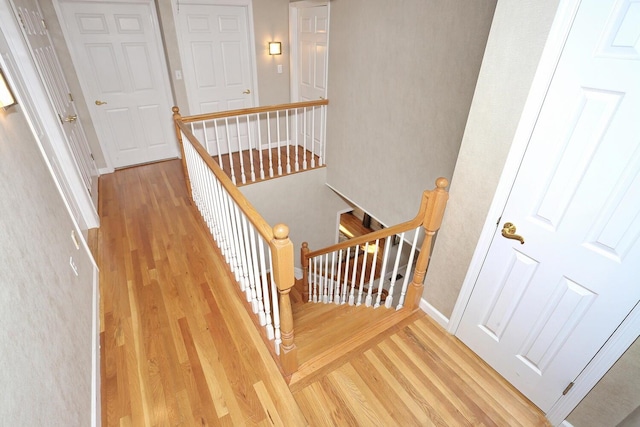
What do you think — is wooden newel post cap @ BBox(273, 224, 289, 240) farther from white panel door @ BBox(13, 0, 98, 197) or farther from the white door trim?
white panel door @ BBox(13, 0, 98, 197)

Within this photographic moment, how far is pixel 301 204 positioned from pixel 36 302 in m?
3.41

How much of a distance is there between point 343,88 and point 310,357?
300cm

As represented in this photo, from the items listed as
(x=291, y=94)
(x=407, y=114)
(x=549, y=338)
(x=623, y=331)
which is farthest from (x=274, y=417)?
(x=291, y=94)

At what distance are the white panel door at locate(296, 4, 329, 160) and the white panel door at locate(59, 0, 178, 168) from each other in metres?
1.89

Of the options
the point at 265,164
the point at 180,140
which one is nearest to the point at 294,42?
the point at 265,164

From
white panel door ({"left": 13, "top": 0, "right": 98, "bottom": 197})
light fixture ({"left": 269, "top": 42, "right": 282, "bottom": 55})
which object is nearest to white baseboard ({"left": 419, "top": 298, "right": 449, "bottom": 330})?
white panel door ({"left": 13, "top": 0, "right": 98, "bottom": 197})

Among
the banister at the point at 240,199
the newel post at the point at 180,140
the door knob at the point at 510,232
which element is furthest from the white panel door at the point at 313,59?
the door knob at the point at 510,232

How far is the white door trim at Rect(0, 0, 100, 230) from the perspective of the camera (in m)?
2.22

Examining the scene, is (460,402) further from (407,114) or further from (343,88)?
(343,88)

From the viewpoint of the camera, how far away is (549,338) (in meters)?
1.54

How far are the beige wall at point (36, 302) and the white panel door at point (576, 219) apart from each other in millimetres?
2035

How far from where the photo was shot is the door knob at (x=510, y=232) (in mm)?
1528

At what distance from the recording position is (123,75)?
3.95m

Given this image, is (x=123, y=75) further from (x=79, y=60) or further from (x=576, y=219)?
(x=576, y=219)
